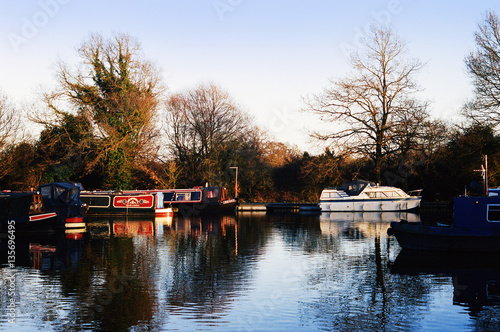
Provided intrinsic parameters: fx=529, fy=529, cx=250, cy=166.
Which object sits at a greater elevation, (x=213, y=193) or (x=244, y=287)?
(x=213, y=193)

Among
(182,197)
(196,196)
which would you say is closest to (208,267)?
(196,196)

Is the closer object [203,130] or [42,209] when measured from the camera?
[42,209]

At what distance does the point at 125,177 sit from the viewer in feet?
152

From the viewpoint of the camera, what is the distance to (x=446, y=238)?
19.0 m

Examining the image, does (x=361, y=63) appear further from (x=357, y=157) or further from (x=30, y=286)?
(x=30, y=286)

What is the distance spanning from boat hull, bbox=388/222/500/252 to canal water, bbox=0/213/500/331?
51 centimetres

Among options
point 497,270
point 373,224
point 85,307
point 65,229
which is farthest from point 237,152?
point 85,307

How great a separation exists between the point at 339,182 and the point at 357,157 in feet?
16.7

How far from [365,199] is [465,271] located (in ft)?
93.0

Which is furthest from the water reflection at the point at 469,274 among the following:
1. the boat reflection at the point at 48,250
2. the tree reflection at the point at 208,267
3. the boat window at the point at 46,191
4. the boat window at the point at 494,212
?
the boat window at the point at 46,191

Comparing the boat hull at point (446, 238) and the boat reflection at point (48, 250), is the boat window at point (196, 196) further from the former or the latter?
the boat hull at point (446, 238)

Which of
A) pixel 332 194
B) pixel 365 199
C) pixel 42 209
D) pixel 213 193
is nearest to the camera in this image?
pixel 42 209

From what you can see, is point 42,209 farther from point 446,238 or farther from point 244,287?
point 446,238

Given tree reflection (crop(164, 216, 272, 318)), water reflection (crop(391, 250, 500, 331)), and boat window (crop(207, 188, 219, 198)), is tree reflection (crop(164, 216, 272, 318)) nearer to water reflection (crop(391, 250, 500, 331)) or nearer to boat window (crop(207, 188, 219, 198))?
water reflection (crop(391, 250, 500, 331))
